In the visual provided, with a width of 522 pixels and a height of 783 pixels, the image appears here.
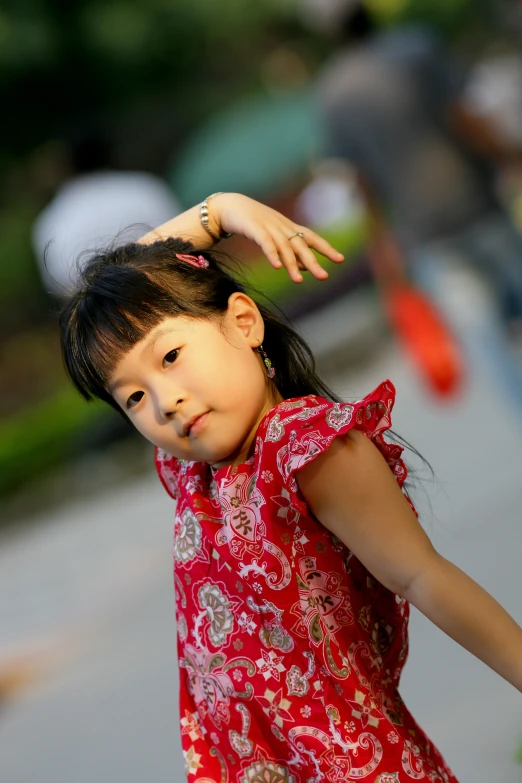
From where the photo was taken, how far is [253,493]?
4.69ft

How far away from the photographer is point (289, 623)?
145 cm

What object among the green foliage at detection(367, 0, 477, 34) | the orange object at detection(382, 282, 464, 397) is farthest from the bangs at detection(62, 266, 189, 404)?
the green foliage at detection(367, 0, 477, 34)

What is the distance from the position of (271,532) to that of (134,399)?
0.26 m

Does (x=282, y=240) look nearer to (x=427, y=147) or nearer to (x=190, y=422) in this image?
(x=190, y=422)

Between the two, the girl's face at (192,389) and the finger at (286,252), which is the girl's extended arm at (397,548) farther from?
the finger at (286,252)

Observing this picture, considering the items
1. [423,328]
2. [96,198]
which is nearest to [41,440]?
[96,198]

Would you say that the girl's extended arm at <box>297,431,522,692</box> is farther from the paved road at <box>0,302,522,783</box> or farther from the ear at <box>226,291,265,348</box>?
the paved road at <box>0,302,522,783</box>

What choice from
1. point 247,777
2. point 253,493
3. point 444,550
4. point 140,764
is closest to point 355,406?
point 253,493

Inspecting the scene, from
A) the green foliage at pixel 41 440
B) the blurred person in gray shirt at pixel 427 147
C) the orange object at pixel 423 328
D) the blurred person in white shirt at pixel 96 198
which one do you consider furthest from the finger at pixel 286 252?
the green foliage at pixel 41 440

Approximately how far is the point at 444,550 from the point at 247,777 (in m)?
2.04

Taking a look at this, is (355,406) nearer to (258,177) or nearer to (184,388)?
(184,388)

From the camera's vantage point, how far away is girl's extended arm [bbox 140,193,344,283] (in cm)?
149

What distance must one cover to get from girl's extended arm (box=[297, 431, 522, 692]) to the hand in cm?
26

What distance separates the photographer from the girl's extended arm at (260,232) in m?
1.49
